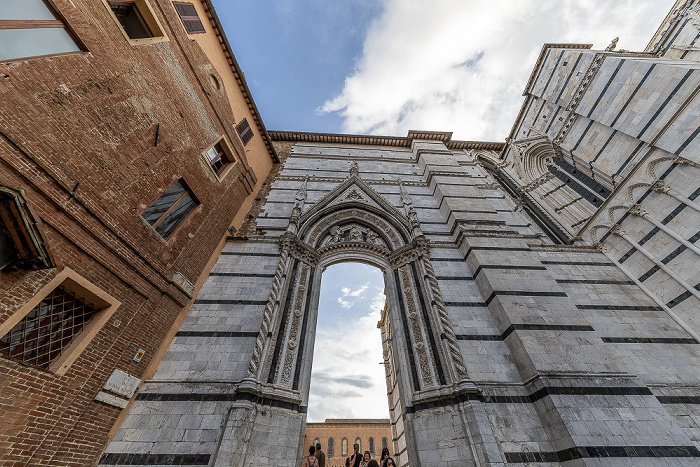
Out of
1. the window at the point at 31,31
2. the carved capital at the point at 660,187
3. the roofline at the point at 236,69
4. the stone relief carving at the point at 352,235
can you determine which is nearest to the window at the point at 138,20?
the window at the point at 31,31

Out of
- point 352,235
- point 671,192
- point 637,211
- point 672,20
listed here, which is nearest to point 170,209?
point 352,235

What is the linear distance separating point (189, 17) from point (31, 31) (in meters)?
4.44

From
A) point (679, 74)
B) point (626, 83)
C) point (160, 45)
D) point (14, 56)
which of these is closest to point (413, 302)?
point (14, 56)

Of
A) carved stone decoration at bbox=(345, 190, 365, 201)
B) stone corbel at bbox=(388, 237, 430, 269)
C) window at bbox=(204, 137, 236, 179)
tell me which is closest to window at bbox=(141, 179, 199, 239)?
window at bbox=(204, 137, 236, 179)

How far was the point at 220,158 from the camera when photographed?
7672 mm

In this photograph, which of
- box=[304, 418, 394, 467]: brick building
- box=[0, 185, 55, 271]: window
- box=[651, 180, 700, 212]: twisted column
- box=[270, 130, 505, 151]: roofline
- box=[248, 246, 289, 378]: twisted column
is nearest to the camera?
box=[0, 185, 55, 271]: window

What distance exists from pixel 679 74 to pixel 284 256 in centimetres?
1274

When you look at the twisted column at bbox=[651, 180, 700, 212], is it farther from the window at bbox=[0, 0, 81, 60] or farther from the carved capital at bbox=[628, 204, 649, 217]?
the window at bbox=[0, 0, 81, 60]

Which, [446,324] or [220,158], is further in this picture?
[220,158]

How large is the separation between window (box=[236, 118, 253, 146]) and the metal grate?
6662 millimetres

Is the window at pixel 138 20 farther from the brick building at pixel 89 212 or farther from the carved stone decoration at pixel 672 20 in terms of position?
the carved stone decoration at pixel 672 20

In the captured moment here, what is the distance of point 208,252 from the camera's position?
6516 mm

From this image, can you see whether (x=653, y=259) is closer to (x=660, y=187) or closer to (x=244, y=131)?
(x=660, y=187)

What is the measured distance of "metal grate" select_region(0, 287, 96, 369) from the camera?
312cm
